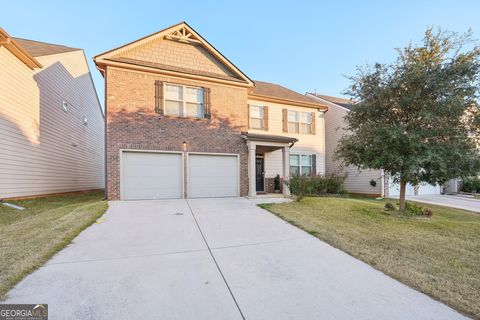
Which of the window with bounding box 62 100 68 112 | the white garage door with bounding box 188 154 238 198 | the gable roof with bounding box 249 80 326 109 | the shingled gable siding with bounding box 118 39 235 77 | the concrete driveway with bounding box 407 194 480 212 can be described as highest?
the shingled gable siding with bounding box 118 39 235 77

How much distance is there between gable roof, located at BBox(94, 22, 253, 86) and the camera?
9023 millimetres

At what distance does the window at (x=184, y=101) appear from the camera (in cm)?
984

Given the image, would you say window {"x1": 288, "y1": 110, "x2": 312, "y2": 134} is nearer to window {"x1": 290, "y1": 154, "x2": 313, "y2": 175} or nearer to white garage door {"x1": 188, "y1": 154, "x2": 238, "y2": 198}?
window {"x1": 290, "y1": 154, "x2": 313, "y2": 175}

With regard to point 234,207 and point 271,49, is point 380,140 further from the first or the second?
point 271,49

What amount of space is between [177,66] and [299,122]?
746 centimetres

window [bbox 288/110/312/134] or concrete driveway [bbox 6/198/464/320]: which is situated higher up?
window [bbox 288/110/312/134]

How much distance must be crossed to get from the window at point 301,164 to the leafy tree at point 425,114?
5.98 metres

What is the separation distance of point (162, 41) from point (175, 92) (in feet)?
7.90

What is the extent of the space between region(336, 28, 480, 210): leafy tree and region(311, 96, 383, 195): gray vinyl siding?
21.4ft

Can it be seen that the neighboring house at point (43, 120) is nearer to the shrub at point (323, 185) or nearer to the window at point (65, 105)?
the window at point (65, 105)

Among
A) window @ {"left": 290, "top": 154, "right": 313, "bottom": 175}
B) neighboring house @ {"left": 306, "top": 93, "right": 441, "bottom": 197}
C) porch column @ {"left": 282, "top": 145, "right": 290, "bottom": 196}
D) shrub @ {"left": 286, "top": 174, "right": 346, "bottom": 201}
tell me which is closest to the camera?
porch column @ {"left": 282, "top": 145, "right": 290, "bottom": 196}

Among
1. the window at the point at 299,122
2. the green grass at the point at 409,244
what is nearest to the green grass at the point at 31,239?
the green grass at the point at 409,244

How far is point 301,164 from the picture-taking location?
13.5m

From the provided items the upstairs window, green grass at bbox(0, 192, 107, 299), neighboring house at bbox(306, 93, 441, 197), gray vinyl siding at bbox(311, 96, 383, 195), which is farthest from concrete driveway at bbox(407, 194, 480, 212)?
green grass at bbox(0, 192, 107, 299)
